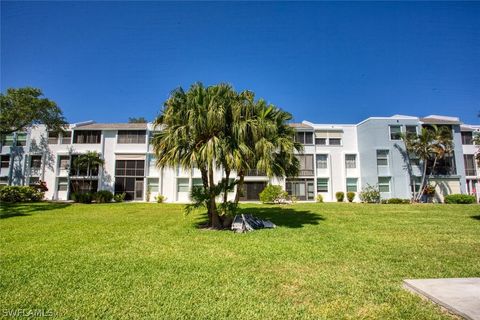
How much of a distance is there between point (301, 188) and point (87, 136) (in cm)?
2901

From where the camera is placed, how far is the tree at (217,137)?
11578 millimetres

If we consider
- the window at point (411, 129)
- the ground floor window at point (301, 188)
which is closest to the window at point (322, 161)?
the ground floor window at point (301, 188)

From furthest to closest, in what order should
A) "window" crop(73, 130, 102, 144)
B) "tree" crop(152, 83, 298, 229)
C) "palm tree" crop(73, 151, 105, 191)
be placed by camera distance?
"window" crop(73, 130, 102, 144) → "palm tree" crop(73, 151, 105, 191) → "tree" crop(152, 83, 298, 229)

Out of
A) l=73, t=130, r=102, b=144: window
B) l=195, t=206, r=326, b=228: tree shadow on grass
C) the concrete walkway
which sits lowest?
l=195, t=206, r=326, b=228: tree shadow on grass

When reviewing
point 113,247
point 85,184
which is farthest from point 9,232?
point 85,184

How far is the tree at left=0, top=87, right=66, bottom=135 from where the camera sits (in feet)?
82.3

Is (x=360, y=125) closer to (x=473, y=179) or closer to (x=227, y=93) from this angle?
(x=473, y=179)

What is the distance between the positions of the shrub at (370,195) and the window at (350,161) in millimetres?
3574

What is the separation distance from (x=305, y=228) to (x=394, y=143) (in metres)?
24.9

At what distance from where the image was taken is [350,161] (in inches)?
1348

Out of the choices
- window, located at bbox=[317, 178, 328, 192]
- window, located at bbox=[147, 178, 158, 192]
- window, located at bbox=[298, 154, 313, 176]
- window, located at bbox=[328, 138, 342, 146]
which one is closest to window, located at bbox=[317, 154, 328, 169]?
window, located at bbox=[298, 154, 313, 176]

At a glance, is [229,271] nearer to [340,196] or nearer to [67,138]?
[340,196]

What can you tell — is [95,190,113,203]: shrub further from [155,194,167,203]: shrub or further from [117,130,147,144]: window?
[117,130,147,144]: window

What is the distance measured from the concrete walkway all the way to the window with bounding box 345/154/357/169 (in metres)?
29.9
